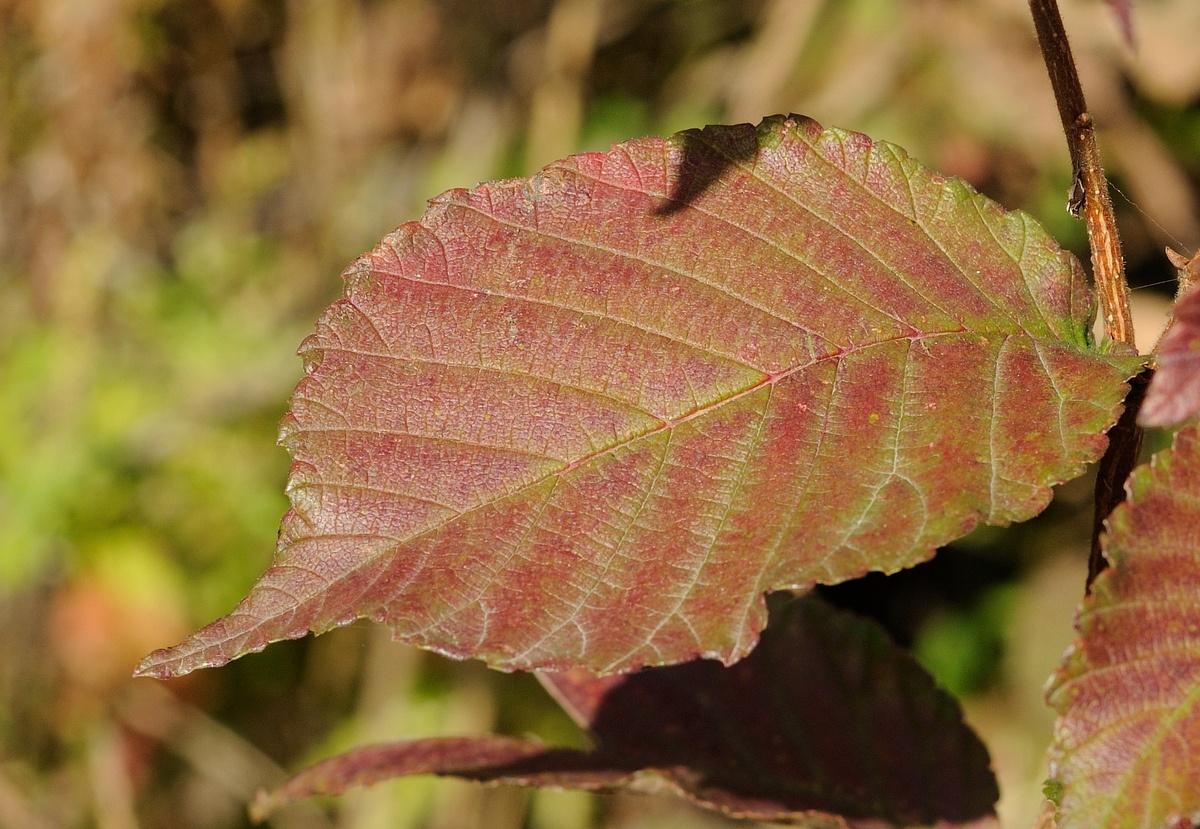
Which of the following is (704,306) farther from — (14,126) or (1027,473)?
(14,126)

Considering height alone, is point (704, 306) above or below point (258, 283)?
below

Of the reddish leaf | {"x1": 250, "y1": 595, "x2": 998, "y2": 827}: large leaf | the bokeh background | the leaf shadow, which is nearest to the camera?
the reddish leaf

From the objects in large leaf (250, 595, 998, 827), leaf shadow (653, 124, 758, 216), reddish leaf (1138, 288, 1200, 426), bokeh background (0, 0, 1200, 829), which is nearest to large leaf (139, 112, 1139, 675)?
leaf shadow (653, 124, 758, 216)

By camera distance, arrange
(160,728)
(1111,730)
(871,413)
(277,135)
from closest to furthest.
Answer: (1111,730), (871,413), (160,728), (277,135)

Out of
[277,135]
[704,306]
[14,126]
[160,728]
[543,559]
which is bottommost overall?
[543,559]

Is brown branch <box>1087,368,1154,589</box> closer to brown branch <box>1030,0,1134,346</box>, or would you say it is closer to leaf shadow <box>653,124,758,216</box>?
brown branch <box>1030,0,1134,346</box>

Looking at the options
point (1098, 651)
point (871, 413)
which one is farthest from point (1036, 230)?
point (1098, 651)
